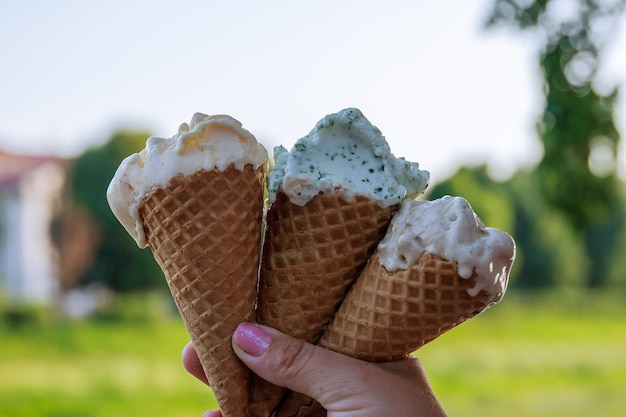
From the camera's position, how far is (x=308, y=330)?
46.3 inches

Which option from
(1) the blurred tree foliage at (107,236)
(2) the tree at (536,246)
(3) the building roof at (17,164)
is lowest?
(2) the tree at (536,246)

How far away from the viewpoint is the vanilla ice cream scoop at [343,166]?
112 cm

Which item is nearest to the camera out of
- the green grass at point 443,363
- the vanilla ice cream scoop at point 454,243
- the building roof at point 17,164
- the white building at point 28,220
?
the vanilla ice cream scoop at point 454,243

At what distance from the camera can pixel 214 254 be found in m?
1.13

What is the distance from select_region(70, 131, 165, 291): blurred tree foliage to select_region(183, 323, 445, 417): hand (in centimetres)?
1296

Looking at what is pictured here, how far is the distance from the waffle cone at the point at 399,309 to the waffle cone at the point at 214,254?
169 mm

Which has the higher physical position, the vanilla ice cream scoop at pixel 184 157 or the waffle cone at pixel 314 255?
the vanilla ice cream scoop at pixel 184 157

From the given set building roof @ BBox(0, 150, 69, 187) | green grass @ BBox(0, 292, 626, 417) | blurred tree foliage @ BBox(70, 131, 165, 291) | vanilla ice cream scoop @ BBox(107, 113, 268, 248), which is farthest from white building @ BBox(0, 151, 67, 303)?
vanilla ice cream scoop @ BBox(107, 113, 268, 248)

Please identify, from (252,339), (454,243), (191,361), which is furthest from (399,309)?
(191,361)

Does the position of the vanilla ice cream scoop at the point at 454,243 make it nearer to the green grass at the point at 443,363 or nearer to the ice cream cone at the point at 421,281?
the ice cream cone at the point at 421,281

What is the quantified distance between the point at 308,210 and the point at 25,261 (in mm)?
15177

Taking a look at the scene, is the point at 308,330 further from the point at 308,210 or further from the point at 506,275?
the point at 506,275

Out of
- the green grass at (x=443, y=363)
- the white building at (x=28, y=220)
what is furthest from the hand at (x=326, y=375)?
the white building at (x=28, y=220)

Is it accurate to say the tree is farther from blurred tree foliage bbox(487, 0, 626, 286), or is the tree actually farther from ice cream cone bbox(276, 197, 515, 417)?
ice cream cone bbox(276, 197, 515, 417)
